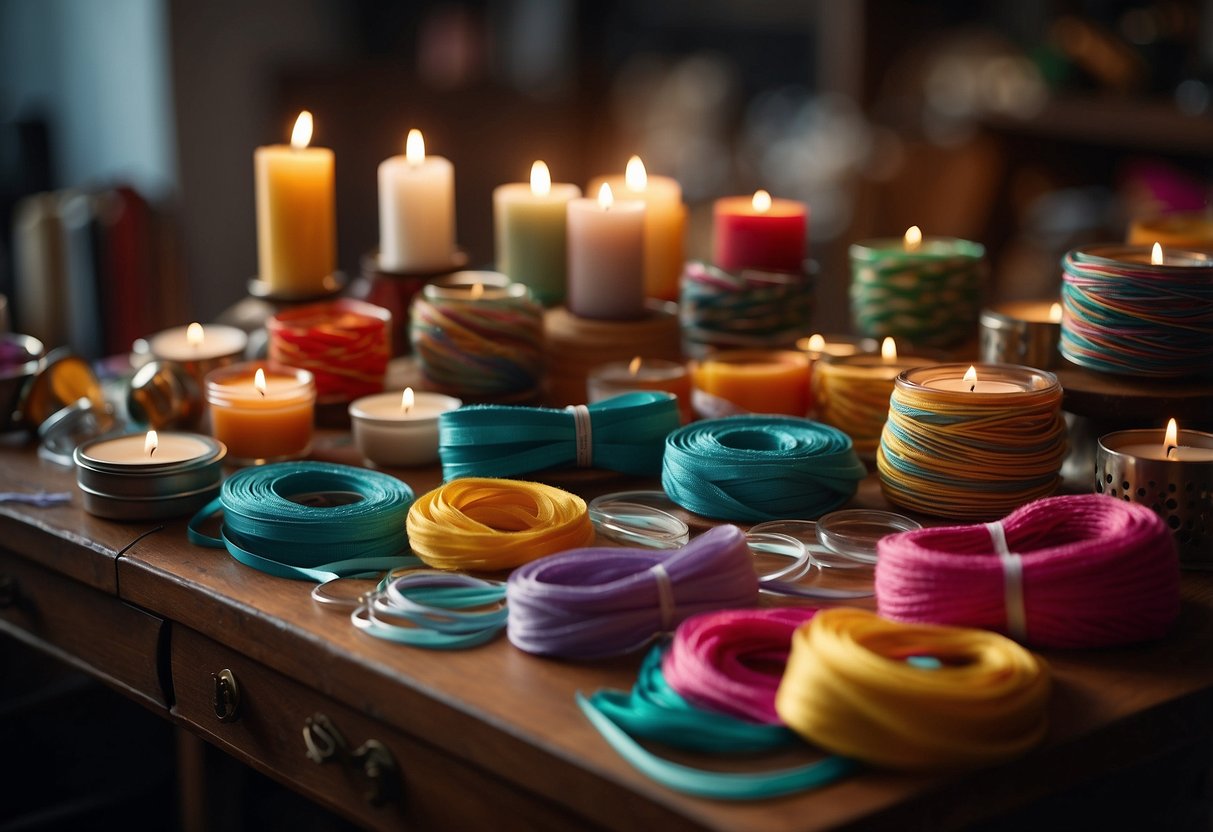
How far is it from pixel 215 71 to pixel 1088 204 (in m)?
2.05

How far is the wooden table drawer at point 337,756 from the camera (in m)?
0.91

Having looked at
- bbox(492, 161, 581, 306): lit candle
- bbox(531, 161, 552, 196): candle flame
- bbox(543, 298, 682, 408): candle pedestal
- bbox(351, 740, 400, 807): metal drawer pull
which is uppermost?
bbox(531, 161, 552, 196): candle flame

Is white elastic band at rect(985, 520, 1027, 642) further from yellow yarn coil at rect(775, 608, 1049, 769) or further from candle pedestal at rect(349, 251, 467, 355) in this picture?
candle pedestal at rect(349, 251, 467, 355)

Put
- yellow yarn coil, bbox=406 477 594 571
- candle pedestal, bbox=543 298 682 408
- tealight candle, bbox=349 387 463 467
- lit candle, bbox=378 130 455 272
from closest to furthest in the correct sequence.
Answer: yellow yarn coil, bbox=406 477 594 571, tealight candle, bbox=349 387 463 467, candle pedestal, bbox=543 298 682 408, lit candle, bbox=378 130 455 272

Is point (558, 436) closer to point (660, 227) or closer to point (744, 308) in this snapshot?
point (744, 308)

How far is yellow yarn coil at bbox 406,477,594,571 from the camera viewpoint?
3.47 feet

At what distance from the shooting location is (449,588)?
1021 millimetres

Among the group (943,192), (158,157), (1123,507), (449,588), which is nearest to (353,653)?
(449,588)

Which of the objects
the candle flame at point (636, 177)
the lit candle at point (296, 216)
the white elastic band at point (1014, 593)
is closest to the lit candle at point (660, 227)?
the candle flame at point (636, 177)

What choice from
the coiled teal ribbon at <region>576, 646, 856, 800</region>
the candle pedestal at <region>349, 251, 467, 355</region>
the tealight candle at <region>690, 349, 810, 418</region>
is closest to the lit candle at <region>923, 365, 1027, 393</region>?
the tealight candle at <region>690, 349, 810, 418</region>

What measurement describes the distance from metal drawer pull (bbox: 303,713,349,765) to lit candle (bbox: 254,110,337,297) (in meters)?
0.69

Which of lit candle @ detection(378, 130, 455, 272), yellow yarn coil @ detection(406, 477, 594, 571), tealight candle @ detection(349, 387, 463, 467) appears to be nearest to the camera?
yellow yarn coil @ detection(406, 477, 594, 571)

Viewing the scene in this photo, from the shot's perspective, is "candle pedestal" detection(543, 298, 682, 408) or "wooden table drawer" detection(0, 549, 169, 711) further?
"candle pedestal" detection(543, 298, 682, 408)

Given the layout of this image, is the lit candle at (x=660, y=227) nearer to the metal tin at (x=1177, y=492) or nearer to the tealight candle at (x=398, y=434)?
the tealight candle at (x=398, y=434)
